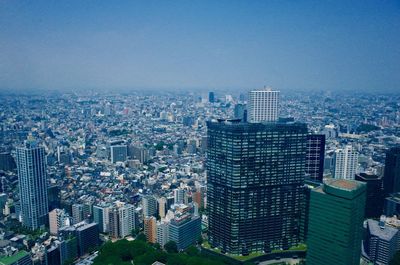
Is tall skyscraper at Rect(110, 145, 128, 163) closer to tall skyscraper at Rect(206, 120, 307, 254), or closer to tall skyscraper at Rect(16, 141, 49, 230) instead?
tall skyscraper at Rect(16, 141, 49, 230)

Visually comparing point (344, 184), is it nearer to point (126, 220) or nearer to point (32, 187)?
point (126, 220)

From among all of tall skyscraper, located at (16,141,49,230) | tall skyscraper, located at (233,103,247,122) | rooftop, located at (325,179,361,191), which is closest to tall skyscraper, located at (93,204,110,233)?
tall skyscraper, located at (16,141,49,230)

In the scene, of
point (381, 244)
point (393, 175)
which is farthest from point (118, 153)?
point (381, 244)

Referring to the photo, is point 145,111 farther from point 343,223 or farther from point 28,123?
point 343,223

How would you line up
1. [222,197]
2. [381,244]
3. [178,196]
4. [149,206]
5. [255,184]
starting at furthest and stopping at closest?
1. [178,196]
2. [149,206]
3. [222,197]
4. [255,184]
5. [381,244]

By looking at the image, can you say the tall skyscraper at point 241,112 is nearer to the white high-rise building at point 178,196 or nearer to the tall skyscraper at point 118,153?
the tall skyscraper at point 118,153

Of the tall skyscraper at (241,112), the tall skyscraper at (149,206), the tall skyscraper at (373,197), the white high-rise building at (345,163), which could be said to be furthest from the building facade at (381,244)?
the tall skyscraper at (241,112)
